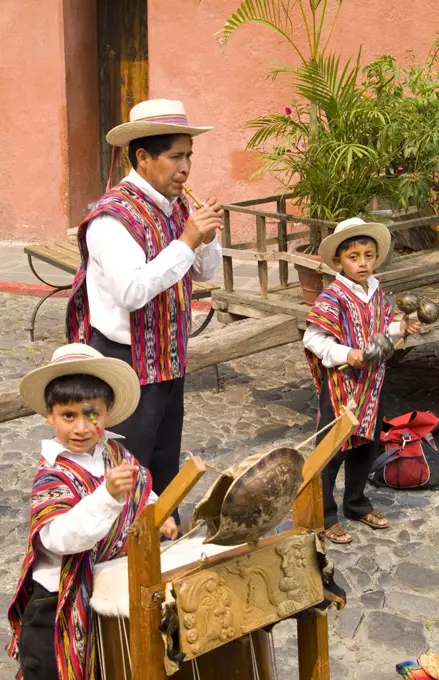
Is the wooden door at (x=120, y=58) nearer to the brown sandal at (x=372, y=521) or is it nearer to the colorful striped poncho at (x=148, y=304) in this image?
the brown sandal at (x=372, y=521)

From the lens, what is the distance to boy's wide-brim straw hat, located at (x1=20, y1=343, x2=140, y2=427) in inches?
106

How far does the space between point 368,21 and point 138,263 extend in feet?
19.5

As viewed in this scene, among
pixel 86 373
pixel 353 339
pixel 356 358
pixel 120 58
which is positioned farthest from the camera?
pixel 120 58

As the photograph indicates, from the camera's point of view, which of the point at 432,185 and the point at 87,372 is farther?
the point at 432,185

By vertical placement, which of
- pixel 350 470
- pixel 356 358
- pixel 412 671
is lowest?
pixel 412 671

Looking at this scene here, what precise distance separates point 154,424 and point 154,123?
1029 mm

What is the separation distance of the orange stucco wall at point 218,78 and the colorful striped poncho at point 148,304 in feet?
18.7

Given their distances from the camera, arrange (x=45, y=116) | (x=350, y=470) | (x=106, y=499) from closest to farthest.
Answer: (x=106, y=499) → (x=350, y=470) → (x=45, y=116)

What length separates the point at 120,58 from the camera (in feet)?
35.7

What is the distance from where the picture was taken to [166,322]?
3.65 m

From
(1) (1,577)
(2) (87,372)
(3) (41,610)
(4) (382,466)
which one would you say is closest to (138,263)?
(2) (87,372)

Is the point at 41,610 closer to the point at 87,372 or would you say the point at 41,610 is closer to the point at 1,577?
the point at 87,372

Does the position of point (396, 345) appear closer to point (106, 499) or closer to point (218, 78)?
point (106, 499)

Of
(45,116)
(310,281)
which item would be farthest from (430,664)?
(45,116)
